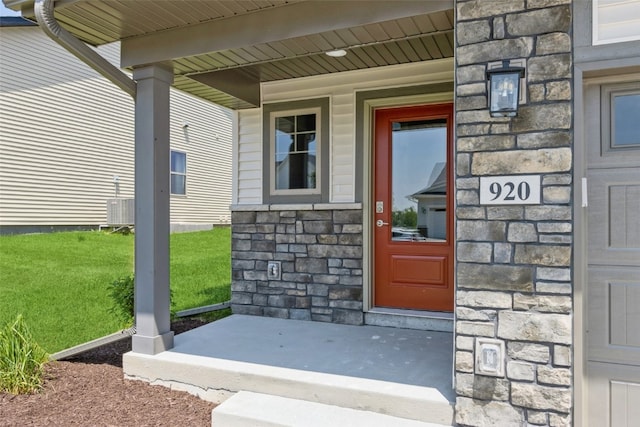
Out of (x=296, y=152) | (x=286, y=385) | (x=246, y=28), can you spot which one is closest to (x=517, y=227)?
(x=286, y=385)

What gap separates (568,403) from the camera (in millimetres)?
2152

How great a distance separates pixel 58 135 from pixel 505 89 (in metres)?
10.1

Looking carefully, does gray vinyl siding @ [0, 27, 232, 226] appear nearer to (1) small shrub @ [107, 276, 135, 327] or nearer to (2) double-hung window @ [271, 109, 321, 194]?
(1) small shrub @ [107, 276, 135, 327]

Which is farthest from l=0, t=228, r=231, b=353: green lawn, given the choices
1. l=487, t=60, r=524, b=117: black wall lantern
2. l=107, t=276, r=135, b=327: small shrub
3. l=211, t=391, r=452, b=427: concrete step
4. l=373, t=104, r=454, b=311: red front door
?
l=487, t=60, r=524, b=117: black wall lantern

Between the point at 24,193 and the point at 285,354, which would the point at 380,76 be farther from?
the point at 24,193

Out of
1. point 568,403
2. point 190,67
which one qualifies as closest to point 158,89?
point 190,67

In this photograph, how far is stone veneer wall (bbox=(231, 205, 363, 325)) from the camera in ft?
13.8

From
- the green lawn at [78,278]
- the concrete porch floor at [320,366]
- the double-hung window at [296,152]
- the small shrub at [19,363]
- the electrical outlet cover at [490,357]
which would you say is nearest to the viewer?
the electrical outlet cover at [490,357]

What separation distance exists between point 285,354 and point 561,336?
188cm

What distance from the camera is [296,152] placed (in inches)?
177

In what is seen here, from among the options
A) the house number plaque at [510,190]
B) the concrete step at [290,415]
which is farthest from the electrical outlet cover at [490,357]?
the house number plaque at [510,190]

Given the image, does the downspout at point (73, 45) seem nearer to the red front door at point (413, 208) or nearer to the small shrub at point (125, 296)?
the small shrub at point (125, 296)

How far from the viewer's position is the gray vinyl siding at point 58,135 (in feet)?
29.5

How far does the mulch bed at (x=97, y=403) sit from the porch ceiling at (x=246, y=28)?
2.37 meters
